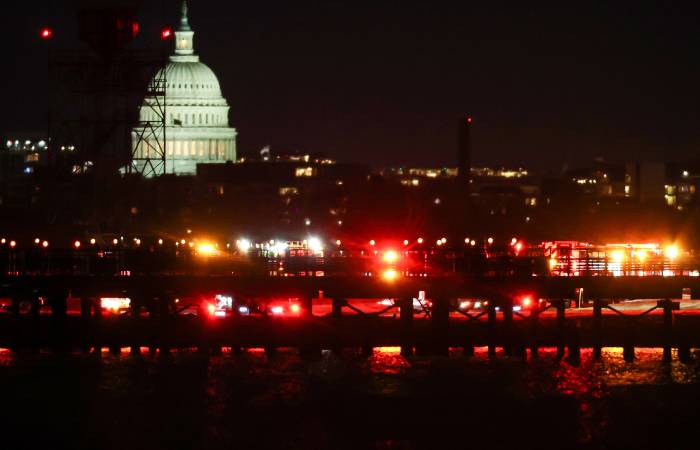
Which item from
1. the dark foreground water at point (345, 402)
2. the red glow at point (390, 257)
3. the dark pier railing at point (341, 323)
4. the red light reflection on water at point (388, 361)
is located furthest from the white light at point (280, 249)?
the dark foreground water at point (345, 402)

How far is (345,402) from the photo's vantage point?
2746 inches

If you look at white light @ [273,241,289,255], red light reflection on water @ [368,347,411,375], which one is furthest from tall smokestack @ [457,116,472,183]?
red light reflection on water @ [368,347,411,375]

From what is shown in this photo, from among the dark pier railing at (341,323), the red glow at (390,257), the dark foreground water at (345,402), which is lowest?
the dark foreground water at (345,402)

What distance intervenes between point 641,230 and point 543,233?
7687 mm

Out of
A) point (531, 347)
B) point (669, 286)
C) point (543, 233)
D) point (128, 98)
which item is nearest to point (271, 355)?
point (531, 347)

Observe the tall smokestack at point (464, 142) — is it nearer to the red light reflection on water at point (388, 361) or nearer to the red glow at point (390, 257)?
the red glow at point (390, 257)

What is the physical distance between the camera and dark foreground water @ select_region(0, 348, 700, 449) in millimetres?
63250

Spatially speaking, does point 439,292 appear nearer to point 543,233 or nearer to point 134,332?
point 134,332

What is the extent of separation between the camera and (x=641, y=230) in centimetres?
15088

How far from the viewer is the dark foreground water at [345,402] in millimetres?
63250

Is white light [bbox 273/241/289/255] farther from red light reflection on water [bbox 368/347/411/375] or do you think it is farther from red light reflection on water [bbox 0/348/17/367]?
red light reflection on water [bbox 0/348/17/367]

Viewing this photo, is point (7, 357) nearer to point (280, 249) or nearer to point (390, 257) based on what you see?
point (390, 257)

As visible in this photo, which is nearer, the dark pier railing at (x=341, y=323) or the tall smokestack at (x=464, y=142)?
the dark pier railing at (x=341, y=323)

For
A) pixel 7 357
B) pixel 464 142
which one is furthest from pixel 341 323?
pixel 464 142
